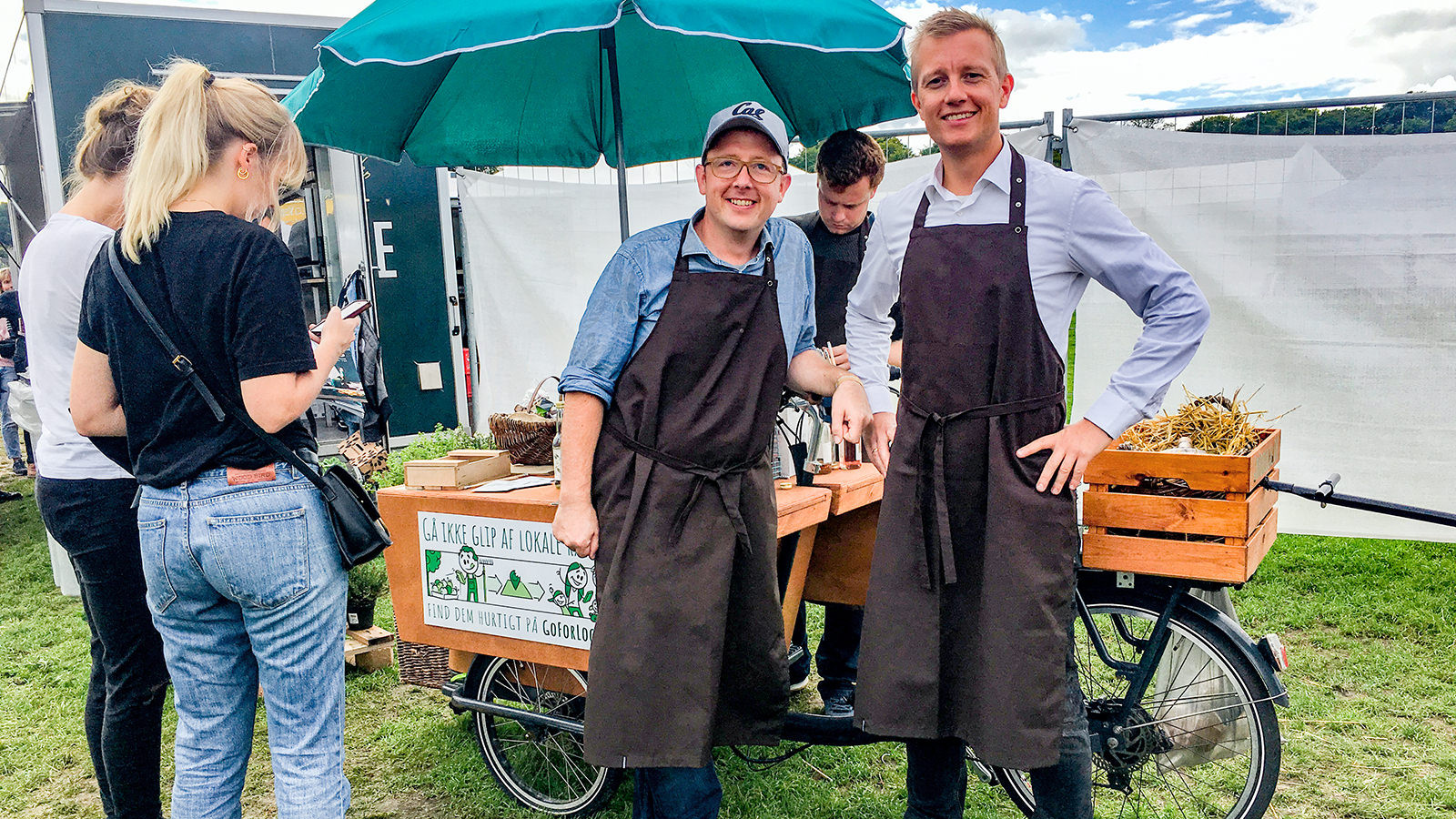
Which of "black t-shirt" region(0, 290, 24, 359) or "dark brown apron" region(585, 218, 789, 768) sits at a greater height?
"black t-shirt" region(0, 290, 24, 359)

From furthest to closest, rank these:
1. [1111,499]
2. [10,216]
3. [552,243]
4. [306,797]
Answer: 1. [552,243]
2. [10,216]
3. [1111,499]
4. [306,797]

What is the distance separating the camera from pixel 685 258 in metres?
2.11

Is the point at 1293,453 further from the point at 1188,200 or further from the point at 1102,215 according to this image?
the point at 1102,215

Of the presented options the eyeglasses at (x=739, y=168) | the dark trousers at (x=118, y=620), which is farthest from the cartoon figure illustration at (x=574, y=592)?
the eyeglasses at (x=739, y=168)

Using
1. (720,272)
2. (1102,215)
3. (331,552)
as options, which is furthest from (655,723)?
(1102,215)

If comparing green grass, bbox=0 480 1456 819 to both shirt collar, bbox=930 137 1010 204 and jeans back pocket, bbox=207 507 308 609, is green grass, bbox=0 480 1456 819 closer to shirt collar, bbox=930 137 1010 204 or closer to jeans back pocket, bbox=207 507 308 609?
jeans back pocket, bbox=207 507 308 609

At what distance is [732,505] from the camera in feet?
6.86

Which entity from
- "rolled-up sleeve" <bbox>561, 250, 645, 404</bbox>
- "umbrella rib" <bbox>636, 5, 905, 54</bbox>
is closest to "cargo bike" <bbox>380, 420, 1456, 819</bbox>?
"rolled-up sleeve" <bbox>561, 250, 645, 404</bbox>

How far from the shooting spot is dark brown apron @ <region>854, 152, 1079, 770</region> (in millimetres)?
1953

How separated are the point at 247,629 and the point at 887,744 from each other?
7.42 feet

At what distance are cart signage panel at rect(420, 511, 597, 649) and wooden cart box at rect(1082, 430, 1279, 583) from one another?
1328 millimetres

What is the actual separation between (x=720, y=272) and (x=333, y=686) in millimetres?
1189

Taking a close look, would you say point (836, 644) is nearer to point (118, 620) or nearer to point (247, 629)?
point (247, 629)

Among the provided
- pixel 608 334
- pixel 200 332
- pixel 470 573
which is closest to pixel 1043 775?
pixel 608 334
